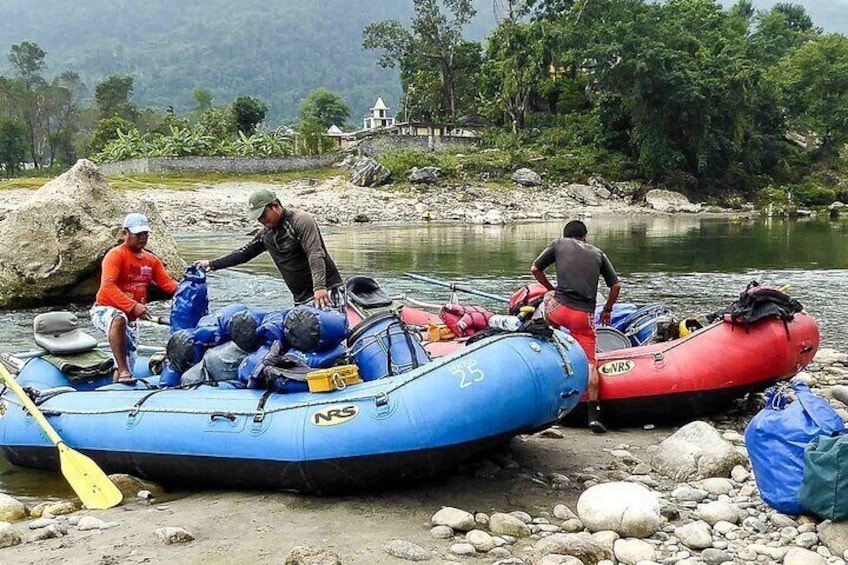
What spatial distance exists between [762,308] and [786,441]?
2631mm

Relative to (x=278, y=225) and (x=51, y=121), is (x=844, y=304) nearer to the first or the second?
(x=278, y=225)

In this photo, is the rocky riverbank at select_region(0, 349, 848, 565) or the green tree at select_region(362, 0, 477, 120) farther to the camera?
the green tree at select_region(362, 0, 477, 120)

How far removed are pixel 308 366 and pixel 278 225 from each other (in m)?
1.88

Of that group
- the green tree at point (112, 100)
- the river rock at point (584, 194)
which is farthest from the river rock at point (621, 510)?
the green tree at point (112, 100)

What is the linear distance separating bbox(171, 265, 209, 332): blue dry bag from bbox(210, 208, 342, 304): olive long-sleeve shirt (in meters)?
0.63

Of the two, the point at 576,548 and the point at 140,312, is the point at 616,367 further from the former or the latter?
the point at 140,312

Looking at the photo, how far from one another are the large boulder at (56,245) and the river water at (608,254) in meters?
0.39

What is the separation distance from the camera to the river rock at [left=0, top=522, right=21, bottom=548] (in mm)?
4719

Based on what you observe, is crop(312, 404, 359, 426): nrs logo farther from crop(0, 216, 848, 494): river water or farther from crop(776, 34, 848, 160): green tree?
crop(776, 34, 848, 160): green tree

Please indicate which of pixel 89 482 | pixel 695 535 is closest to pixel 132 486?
pixel 89 482

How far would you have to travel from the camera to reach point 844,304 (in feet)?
46.3

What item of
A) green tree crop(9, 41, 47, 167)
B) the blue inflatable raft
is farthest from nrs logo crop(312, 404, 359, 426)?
green tree crop(9, 41, 47, 167)

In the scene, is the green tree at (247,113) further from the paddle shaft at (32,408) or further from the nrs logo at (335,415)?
the nrs logo at (335,415)

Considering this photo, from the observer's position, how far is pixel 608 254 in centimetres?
2292
